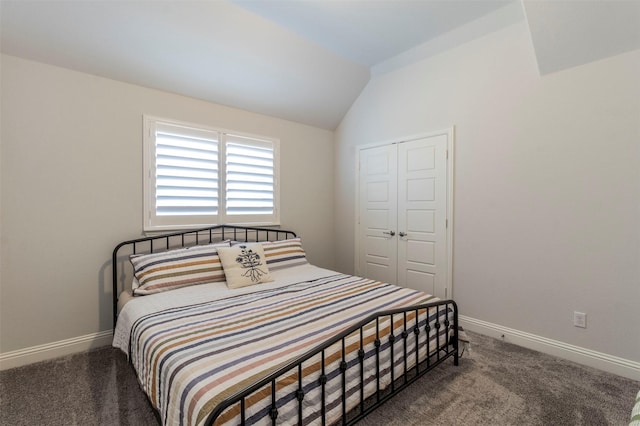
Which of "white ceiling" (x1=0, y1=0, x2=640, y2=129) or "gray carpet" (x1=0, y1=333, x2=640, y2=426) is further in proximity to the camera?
"white ceiling" (x1=0, y1=0, x2=640, y2=129)

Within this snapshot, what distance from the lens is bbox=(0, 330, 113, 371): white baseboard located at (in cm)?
220

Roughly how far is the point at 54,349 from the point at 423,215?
3664 millimetres

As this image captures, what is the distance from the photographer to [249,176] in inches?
137

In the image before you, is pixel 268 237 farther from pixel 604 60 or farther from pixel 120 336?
pixel 604 60

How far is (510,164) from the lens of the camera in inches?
107

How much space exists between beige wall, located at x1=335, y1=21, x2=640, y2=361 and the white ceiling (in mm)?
247

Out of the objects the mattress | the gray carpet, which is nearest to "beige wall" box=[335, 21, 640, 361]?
the gray carpet

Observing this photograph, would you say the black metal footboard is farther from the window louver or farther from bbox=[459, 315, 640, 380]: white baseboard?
the window louver

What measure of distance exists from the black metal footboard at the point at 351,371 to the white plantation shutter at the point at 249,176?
88.2 inches

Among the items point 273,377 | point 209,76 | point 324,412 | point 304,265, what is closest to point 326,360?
point 324,412

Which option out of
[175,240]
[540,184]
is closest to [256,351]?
[175,240]

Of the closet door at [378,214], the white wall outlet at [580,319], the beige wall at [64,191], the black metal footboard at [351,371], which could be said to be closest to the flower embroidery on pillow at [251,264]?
the beige wall at [64,191]

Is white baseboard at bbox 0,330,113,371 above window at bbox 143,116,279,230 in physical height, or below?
below

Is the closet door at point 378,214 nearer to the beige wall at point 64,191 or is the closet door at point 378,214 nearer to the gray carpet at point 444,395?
the gray carpet at point 444,395
